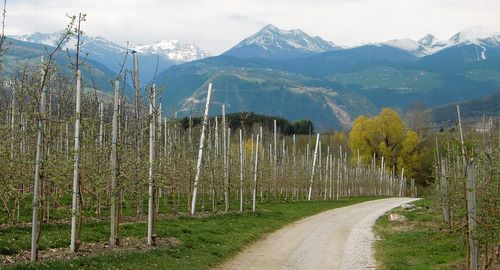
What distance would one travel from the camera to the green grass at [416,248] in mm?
17375

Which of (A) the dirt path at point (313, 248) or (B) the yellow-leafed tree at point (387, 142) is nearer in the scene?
(A) the dirt path at point (313, 248)

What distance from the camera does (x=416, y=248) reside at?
21203mm

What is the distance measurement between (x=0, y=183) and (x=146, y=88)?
6158 mm

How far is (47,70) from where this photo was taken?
1338 centimetres

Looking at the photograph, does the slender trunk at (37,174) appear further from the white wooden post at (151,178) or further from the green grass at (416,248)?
the green grass at (416,248)

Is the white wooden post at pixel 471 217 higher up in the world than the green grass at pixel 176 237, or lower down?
higher up

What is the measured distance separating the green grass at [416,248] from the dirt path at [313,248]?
63cm

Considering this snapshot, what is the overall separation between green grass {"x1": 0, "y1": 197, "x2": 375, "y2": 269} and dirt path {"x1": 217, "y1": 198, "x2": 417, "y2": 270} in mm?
724

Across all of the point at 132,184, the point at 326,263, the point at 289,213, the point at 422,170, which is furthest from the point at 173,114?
the point at 422,170

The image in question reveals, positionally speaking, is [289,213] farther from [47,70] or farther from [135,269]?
[47,70]

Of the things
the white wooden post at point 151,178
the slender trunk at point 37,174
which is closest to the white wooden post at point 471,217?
the white wooden post at point 151,178

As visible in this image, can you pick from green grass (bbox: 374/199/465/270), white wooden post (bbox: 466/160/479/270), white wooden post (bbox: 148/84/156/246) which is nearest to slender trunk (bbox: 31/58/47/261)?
white wooden post (bbox: 148/84/156/246)

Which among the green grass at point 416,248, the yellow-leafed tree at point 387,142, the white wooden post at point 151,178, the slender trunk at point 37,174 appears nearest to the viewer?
the slender trunk at point 37,174

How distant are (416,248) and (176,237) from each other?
9.52m
